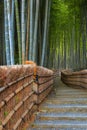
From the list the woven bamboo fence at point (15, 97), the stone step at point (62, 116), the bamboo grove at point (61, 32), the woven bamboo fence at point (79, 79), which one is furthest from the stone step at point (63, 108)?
the bamboo grove at point (61, 32)

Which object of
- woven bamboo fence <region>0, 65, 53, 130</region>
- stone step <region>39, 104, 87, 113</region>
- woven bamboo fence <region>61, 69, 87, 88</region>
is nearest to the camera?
woven bamboo fence <region>0, 65, 53, 130</region>

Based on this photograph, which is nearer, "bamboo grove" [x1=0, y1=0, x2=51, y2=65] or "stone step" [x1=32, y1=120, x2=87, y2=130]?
"stone step" [x1=32, y1=120, x2=87, y2=130]

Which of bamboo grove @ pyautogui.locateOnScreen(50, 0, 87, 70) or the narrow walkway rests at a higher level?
bamboo grove @ pyautogui.locateOnScreen(50, 0, 87, 70)

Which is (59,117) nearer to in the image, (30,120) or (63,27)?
(30,120)

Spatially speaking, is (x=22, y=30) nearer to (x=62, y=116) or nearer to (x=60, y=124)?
(x=62, y=116)

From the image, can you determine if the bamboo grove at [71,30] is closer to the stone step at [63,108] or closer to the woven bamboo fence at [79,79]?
the woven bamboo fence at [79,79]

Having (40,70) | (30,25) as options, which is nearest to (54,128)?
(40,70)

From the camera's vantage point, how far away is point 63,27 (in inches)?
774

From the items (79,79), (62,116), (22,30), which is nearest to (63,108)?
(62,116)

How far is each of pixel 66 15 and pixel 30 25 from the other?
37.9 feet

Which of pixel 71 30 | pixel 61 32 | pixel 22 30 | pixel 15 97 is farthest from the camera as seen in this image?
pixel 61 32

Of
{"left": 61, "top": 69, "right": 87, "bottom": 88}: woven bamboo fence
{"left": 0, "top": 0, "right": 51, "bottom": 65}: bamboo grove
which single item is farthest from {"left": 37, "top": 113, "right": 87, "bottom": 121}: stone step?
{"left": 61, "top": 69, "right": 87, "bottom": 88}: woven bamboo fence

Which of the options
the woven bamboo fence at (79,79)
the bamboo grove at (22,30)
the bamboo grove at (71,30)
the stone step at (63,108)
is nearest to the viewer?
the stone step at (63,108)

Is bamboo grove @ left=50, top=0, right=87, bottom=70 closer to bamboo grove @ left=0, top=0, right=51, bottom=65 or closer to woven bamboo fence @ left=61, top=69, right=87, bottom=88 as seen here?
woven bamboo fence @ left=61, top=69, right=87, bottom=88
